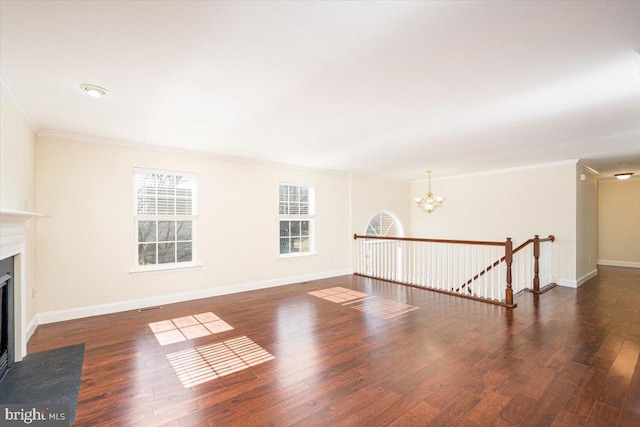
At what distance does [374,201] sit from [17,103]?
255 inches

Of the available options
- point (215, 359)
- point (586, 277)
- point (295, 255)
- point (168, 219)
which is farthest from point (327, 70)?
point (586, 277)

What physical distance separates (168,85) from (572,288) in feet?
23.3

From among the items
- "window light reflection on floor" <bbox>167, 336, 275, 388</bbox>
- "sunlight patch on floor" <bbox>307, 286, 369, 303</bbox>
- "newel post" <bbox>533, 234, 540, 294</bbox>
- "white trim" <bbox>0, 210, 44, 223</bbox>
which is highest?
"white trim" <bbox>0, 210, 44, 223</bbox>

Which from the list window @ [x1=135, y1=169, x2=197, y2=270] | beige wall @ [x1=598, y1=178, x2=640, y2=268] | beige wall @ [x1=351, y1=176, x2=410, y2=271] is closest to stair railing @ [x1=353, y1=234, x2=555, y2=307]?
beige wall @ [x1=351, y1=176, x2=410, y2=271]

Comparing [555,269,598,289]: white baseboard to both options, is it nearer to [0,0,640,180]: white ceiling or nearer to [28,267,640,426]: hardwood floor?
[28,267,640,426]: hardwood floor

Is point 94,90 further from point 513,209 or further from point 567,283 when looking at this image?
point 567,283

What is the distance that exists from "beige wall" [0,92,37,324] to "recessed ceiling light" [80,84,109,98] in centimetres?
73

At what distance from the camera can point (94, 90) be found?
8.36 feet

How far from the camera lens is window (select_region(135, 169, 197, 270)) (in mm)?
4516

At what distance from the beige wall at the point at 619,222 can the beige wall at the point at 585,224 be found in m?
1.80

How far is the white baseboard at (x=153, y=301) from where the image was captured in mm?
3834

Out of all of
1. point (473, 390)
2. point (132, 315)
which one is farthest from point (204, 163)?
point (473, 390)

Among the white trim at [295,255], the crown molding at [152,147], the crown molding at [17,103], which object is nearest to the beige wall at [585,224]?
the white trim at [295,255]

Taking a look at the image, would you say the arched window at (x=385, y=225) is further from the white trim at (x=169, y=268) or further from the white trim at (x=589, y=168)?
the white trim at (x=169, y=268)
